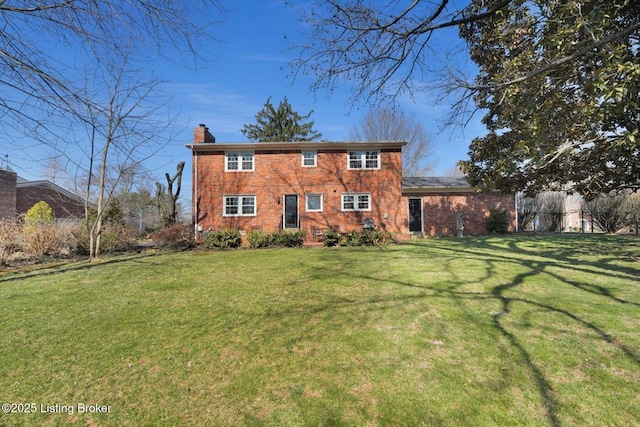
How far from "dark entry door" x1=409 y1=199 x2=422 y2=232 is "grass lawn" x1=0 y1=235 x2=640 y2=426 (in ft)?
38.5

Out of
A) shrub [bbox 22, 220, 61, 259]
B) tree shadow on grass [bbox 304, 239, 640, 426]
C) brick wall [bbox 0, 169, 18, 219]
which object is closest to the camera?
tree shadow on grass [bbox 304, 239, 640, 426]

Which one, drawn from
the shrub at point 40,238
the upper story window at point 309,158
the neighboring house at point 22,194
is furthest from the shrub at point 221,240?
the neighboring house at point 22,194

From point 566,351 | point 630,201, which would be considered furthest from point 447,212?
point 566,351

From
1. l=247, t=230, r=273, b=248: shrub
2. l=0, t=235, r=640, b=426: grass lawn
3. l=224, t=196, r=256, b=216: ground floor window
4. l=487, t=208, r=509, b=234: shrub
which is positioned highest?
l=224, t=196, r=256, b=216: ground floor window

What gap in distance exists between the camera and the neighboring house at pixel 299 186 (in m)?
16.9

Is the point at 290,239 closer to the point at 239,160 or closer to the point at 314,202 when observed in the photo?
the point at 314,202

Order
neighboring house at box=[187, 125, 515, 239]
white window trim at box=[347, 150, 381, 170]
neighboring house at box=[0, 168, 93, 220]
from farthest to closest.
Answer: neighboring house at box=[0, 168, 93, 220]
white window trim at box=[347, 150, 381, 170]
neighboring house at box=[187, 125, 515, 239]

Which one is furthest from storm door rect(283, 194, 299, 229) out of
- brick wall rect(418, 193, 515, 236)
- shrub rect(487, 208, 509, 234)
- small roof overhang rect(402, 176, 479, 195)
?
shrub rect(487, 208, 509, 234)

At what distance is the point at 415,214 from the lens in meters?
18.7

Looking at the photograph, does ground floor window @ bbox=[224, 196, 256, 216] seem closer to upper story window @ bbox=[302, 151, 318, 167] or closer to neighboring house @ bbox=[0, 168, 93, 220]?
upper story window @ bbox=[302, 151, 318, 167]

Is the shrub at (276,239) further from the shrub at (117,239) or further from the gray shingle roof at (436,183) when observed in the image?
the gray shingle roof at (436,183)

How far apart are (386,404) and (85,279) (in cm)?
761

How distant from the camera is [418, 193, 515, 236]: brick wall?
18.2 m

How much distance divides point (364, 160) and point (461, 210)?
20.9 ft
